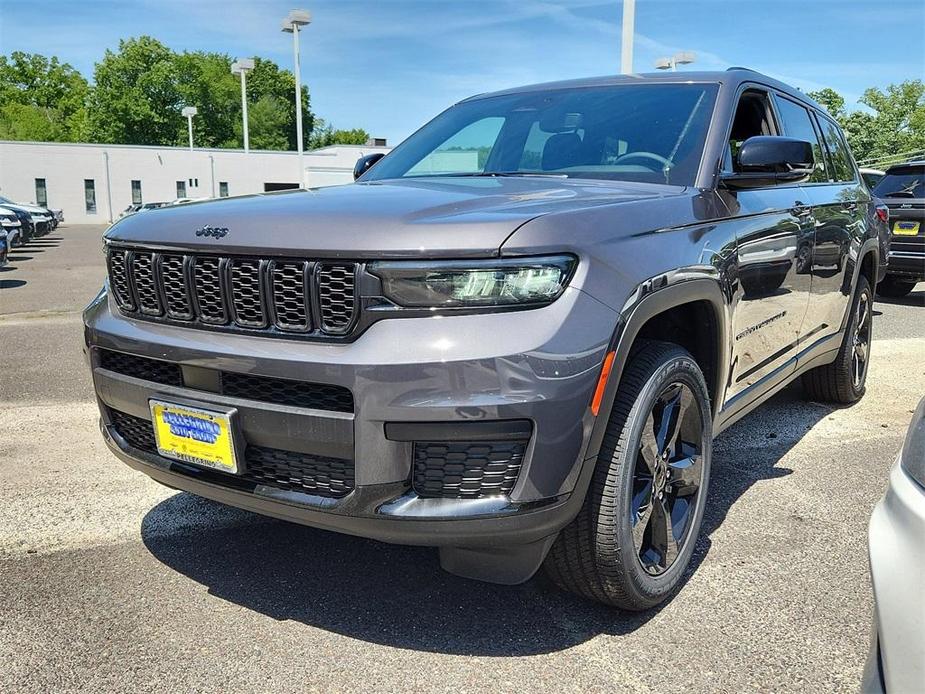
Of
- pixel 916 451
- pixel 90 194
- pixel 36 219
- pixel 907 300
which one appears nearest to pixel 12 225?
pixel 36 219

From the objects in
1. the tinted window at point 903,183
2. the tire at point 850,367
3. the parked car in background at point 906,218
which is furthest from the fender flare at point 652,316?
the tinted window at point 903,183

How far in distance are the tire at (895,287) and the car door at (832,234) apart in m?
6.62

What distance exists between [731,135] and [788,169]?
293 mm

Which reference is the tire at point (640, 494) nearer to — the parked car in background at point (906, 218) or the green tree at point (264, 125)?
the parked car in background at point (906, 218)

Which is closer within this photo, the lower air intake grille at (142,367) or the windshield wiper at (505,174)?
the lower air intake grille at (142,367)

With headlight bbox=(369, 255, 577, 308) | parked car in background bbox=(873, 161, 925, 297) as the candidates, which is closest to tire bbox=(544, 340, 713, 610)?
headlight bbox=(369, 255, 577, 308)

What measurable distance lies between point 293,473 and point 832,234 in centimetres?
311

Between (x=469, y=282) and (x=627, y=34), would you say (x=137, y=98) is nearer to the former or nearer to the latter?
(x=627, y=34)

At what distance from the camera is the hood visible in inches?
82.8

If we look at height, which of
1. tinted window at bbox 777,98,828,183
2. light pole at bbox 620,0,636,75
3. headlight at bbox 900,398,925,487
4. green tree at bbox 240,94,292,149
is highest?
green tree at bbox 240,94,292,149

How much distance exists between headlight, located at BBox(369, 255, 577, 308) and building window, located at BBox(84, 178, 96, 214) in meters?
53.6

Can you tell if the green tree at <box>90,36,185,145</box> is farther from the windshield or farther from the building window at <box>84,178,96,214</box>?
the windshield

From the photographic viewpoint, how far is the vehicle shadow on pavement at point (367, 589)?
254 cm

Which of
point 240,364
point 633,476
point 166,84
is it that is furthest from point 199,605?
point 166,84
